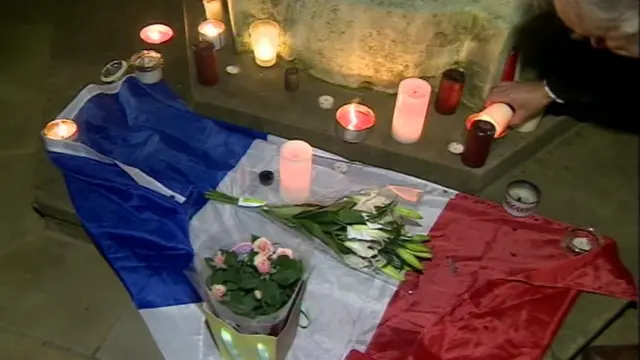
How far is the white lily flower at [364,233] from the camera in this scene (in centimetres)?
156

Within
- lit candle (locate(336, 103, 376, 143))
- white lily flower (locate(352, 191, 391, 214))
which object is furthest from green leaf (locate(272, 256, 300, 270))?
lit candle (locate(336, 103, 376, 143))

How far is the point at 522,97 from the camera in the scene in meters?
1.75

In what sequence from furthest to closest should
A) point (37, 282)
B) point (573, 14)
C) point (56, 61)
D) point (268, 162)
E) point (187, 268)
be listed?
point (56, 61)
point (268, 162)
point (37, 282)
point (187, 268)
point (573, 14)

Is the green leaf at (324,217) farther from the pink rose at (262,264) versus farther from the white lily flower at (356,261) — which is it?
the pink rose at (262,264)

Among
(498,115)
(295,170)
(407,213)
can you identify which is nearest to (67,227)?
(295,170)

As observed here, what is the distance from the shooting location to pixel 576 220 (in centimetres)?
173

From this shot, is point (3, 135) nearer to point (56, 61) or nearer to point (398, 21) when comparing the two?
point (56, 61)

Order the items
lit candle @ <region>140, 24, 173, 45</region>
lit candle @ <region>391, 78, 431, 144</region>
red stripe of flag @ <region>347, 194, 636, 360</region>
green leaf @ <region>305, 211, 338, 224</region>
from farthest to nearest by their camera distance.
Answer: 1. lit candle @ <region>140, 24, 173, 45</region>
2. lit candle @ <region>391, 78, 431, 144</region>
3. green leaf @ <region>305, 211, 338, 224</region>
4. red stripe of flag @ <region>347, 194, 636, 360</region>

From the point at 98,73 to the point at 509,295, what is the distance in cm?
121

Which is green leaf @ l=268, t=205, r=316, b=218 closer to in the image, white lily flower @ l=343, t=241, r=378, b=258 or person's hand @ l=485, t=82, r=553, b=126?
white lily flower @ l=343, t=241, r=378, b=258

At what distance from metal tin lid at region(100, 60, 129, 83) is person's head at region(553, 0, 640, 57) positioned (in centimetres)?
116

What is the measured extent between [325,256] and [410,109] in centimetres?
38

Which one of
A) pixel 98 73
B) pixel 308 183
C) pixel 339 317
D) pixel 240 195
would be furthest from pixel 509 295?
pixel 98 73

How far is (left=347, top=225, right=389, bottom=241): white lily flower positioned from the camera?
156 cm
